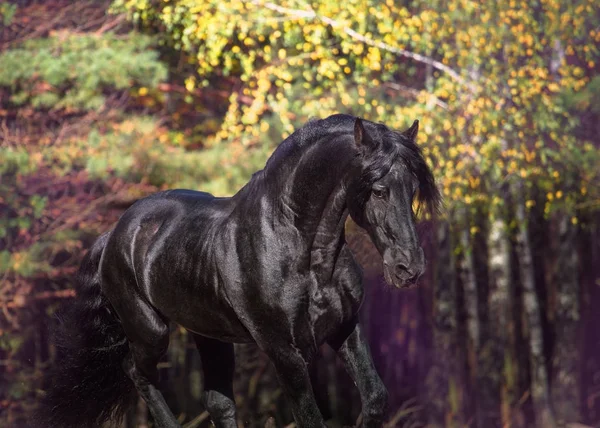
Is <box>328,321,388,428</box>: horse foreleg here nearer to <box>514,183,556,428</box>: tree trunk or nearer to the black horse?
the black horse

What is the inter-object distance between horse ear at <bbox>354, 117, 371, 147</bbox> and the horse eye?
21 cm

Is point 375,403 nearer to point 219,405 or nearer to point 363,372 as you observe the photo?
point 363,372

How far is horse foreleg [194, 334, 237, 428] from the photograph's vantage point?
535 cm

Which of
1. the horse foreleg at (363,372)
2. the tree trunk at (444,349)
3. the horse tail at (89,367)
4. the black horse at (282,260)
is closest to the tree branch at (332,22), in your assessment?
the tree trunk at (444,349)

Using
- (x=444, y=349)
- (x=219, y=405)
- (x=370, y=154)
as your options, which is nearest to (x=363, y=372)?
(x=370, y=154)

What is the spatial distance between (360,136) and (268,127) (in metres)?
8.70

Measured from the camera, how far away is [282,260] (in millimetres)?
4336

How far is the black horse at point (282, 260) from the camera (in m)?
4.01

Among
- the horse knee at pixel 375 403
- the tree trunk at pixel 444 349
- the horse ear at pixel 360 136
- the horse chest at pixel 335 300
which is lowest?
the tree trunk at pixel 444 349

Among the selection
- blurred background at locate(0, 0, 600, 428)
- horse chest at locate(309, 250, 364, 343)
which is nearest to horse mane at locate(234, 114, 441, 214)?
horse chest at locate(309, 250, 364, 343)

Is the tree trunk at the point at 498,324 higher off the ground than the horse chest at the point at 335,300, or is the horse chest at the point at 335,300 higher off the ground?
the horse chest at the point at 335,300

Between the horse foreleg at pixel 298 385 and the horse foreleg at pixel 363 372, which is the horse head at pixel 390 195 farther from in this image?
the horse foreleg at pixel 298 385

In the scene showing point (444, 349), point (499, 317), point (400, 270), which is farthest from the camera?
point (444, 349)

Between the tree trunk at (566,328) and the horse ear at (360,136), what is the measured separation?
11.4m
